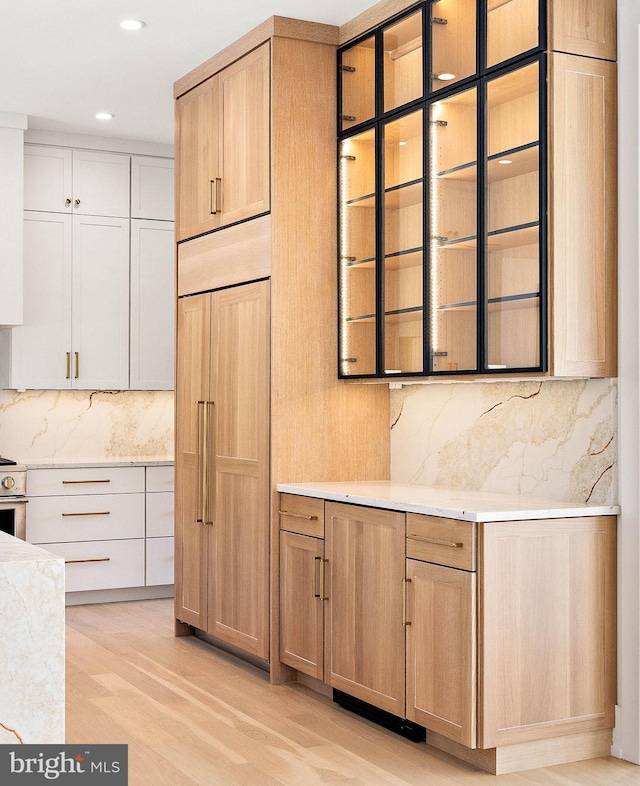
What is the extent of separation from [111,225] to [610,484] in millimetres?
3907

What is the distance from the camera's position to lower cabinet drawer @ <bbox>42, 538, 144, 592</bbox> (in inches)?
229

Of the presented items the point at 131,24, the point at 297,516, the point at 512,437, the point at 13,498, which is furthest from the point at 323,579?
the point at 131,24

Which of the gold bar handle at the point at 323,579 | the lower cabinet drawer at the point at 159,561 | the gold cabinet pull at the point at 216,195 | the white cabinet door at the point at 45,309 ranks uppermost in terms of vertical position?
the gold cabinet pull at the point at 216,195

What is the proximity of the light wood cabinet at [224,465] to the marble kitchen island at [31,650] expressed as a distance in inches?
81.8

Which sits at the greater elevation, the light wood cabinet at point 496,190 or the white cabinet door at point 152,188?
the white cabinet door at point 152,188

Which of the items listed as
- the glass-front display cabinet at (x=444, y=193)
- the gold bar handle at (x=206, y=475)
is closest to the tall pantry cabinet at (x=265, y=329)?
the gold bar handle at (x=206, y=475)

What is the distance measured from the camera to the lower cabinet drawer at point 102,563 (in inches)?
229

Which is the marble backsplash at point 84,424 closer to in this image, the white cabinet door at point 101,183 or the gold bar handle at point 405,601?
the white cabinet door at point 101,183

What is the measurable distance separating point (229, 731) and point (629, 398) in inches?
72.0

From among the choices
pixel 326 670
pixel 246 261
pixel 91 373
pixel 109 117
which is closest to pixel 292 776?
pixel 326 670

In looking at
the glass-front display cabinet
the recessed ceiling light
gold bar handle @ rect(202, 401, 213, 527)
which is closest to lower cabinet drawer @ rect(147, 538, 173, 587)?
gold bar handle @ rect(202, 401, 213, 527)

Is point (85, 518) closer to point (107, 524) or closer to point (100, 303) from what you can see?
point (107, 524)

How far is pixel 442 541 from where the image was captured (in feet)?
10.9

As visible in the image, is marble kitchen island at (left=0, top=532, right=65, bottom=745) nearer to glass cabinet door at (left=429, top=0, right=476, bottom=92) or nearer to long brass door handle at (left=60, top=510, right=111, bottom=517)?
glass cabinet door at (left=429, top=0, right=476, bottom=92)
